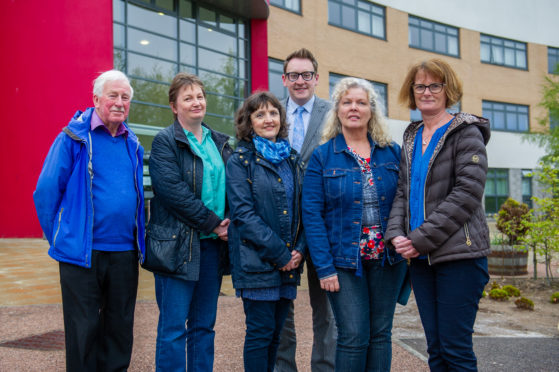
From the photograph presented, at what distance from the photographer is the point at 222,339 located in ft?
15.4

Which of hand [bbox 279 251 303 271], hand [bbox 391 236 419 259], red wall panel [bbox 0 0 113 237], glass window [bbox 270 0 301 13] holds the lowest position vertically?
hand [bbox 279 251 303 271]

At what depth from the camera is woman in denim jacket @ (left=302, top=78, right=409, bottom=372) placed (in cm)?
284

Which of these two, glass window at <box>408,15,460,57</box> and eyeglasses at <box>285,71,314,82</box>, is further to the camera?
glass window at <box>408,15,460,57</box>

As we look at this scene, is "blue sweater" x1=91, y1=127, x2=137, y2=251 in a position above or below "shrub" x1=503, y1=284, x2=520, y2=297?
above

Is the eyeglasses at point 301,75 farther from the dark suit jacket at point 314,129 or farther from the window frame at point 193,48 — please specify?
the window frame at point 193,48

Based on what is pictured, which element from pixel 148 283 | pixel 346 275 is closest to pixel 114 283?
pixel 346 275

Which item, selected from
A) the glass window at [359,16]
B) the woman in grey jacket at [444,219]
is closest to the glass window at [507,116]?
the glass window at [359,16]

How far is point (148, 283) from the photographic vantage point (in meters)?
7.46

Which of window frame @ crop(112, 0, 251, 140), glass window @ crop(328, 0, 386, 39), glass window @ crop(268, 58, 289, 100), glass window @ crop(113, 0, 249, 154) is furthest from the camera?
glass window @ crop(328, 0, 386, 39)

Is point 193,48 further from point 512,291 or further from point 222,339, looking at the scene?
point 222,339

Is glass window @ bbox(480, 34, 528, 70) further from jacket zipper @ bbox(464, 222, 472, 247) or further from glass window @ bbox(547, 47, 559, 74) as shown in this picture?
jacket zipper @ bbox(464, 222, 472, 247)

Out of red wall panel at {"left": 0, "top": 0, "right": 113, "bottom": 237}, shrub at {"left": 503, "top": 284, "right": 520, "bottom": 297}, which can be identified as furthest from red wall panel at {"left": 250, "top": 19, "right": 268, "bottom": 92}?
shrub at {"left": 503, "top": 284, "right": 520, "bottom": 297}

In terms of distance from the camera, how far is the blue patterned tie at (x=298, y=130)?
148 inches

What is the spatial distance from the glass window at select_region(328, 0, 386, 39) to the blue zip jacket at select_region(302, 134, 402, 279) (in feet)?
64.3
